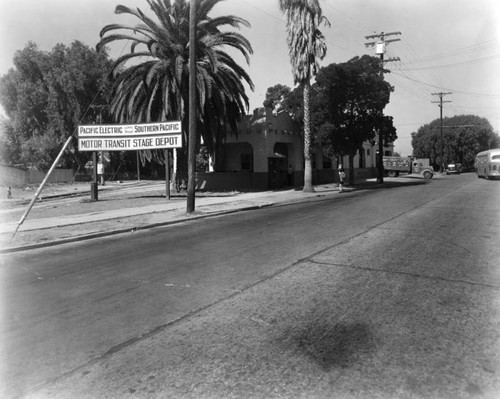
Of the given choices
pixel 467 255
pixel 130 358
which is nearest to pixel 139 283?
pixel 130 358

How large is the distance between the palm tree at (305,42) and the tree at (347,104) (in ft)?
7.21

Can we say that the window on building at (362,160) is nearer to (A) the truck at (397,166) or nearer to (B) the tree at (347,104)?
(A) the truck at (397,166)

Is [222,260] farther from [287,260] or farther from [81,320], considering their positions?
[81,320]

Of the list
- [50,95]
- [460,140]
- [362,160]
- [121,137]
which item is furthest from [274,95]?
[460,140]

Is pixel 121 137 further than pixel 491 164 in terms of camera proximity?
No

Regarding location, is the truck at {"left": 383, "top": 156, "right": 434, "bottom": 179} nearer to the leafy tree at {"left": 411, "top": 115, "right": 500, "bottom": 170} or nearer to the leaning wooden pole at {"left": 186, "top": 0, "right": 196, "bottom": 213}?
the leafy tree at {"left": 411, "top": 115, "right": 500, "bottom": 170}

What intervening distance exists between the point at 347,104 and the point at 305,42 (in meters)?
5.47

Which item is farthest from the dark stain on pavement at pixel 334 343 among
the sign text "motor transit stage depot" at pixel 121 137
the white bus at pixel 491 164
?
the white bus at pixel 491 164

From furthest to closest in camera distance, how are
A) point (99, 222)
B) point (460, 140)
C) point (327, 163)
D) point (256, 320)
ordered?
1. point (460, 140)
2. point (327, 163)
3. point (99, 222)
4. point (256, 320)

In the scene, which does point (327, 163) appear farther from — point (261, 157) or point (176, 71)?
point (176, 71)

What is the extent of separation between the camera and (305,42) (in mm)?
25969

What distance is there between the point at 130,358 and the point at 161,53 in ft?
75.8

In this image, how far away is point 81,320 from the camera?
480 centimetres

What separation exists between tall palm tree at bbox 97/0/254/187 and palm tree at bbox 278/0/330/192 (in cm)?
367
